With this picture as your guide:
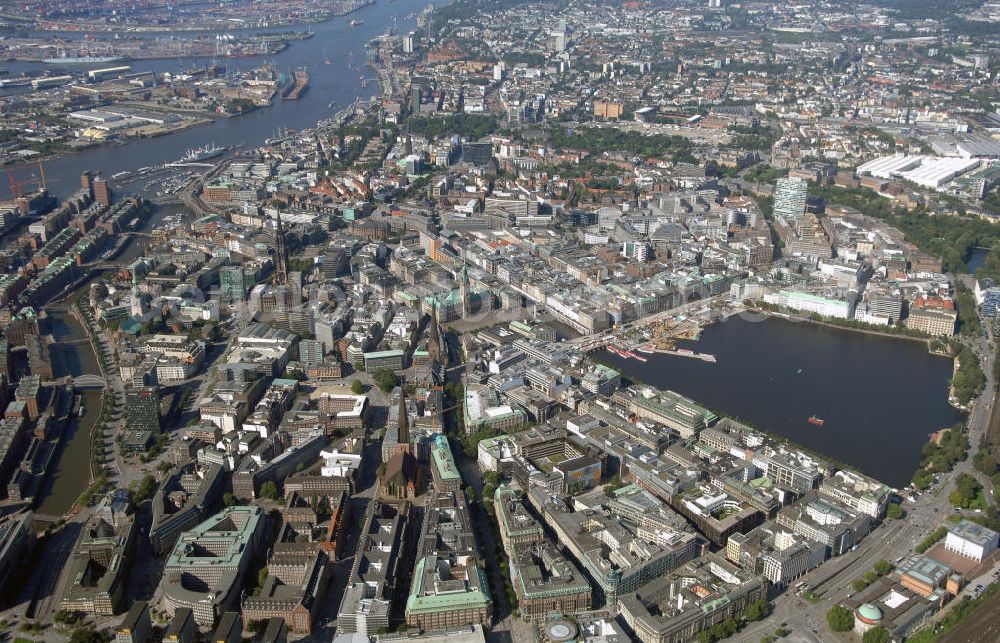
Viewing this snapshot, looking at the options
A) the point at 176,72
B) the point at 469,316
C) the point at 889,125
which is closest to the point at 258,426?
the point at 469,316

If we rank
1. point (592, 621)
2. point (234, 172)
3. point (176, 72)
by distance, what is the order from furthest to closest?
point (176, 72) < point (234, 172) < point (592, 621)

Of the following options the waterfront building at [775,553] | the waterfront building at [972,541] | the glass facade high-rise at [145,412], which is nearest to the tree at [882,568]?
the waterfront building at [775,553]

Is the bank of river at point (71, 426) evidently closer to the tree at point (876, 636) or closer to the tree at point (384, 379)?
the tree at point (384, 379)

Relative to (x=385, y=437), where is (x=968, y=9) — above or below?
above

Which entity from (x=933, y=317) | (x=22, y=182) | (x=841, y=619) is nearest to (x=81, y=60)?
(x=22, y=182)

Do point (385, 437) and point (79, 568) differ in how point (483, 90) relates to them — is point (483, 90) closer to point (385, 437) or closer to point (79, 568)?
point (385, 437)

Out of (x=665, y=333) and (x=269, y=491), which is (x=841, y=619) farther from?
(x=665, y=333)
